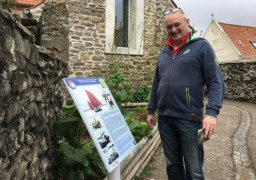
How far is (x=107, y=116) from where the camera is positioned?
214 centimetres

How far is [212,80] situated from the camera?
2.02m

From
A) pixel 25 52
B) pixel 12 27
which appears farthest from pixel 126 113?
pixel 12 27

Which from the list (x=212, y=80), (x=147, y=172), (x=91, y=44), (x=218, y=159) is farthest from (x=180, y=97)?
(x=91, y=44)

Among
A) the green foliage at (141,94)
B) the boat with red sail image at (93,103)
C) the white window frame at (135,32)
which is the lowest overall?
the green foliage at (141,94)

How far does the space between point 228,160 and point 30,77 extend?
3.43 meters

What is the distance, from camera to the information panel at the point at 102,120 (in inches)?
73.4

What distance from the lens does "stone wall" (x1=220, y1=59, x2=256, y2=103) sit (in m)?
11.0

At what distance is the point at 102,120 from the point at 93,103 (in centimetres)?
17

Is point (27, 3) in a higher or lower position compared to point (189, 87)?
higher

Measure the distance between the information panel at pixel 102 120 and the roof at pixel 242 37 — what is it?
18031mm

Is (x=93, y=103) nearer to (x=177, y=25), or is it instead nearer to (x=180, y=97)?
(x=180, y=97)

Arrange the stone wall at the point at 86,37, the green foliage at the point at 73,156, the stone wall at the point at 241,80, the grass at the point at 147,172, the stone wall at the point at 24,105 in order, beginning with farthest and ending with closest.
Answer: the stone wall at the point at 241,80, the stone wall at the point at 86,37, the grass at the point at 147,172, the green foliage at the point at 73,156, the stone wall at the point at 24,105

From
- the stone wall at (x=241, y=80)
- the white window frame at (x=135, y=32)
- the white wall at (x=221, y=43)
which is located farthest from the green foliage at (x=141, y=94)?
the white wall at (x=221, y=43)

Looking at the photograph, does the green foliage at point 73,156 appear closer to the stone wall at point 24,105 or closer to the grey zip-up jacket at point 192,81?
the stone wall at point 24,105
